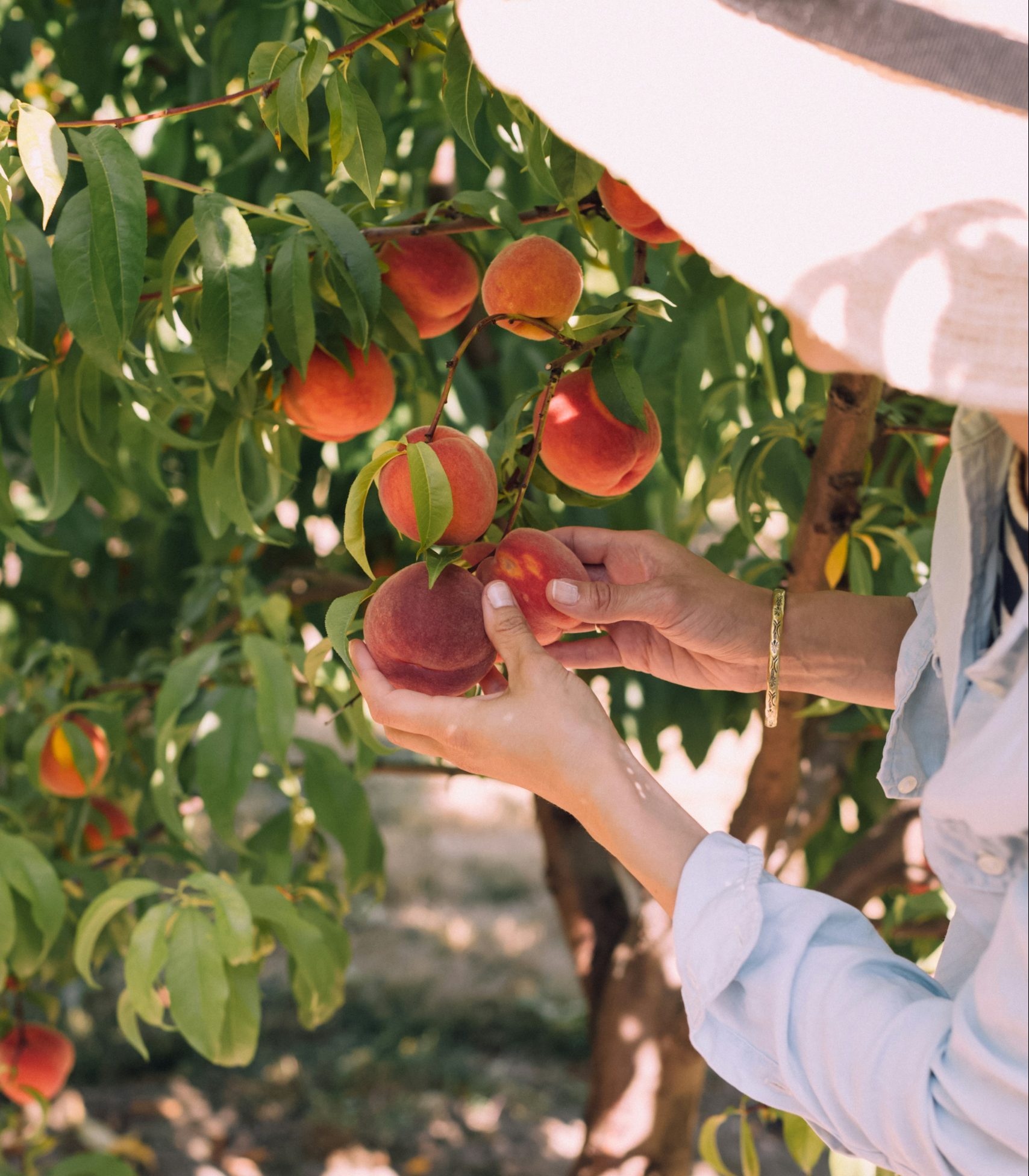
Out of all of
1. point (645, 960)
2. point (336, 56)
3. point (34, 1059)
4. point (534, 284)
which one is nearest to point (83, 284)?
point (336, 56)

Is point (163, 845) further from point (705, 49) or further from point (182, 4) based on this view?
point (705, 49)

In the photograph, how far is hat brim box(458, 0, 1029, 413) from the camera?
548 mm

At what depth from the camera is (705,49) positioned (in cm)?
60

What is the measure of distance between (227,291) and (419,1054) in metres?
2.95

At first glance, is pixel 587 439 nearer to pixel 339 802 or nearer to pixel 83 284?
pixel 83 284

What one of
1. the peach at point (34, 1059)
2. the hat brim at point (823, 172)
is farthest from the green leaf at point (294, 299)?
the peach at point (34, 1059)

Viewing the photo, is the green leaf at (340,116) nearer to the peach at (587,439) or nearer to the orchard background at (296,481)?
the orchard background at (296,481)

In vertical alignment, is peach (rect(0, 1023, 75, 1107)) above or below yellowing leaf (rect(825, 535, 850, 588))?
below

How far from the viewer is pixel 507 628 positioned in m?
0.88

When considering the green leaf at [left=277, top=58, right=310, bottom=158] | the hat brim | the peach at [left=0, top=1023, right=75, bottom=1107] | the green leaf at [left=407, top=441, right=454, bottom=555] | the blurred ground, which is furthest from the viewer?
the blurred ground

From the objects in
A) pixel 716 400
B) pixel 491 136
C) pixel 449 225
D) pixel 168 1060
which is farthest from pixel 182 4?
pixel 168 1060

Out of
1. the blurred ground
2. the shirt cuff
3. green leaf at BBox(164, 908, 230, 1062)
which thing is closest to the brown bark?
the shirt cuff

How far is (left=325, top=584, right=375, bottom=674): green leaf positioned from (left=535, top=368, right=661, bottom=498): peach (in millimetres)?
230

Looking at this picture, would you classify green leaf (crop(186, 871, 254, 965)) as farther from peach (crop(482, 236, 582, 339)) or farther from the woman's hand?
peach (crop(482, 236, 582, 339))
